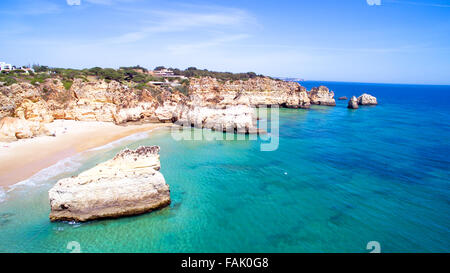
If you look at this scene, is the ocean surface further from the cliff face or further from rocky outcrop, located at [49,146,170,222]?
the cliff face

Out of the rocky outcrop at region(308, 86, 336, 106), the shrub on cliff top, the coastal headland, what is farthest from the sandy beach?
the rocky outcrop at region(308, 86, 336, 106)

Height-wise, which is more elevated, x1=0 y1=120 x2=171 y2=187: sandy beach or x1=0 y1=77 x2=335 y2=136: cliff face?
x1=0 y1=77 x2=335 y2=136: cliff face

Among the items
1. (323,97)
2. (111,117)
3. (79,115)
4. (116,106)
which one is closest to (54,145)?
(79,115)

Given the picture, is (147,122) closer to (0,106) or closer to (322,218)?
(0,106)

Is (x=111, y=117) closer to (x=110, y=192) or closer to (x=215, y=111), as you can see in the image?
(x=215, y=111)
